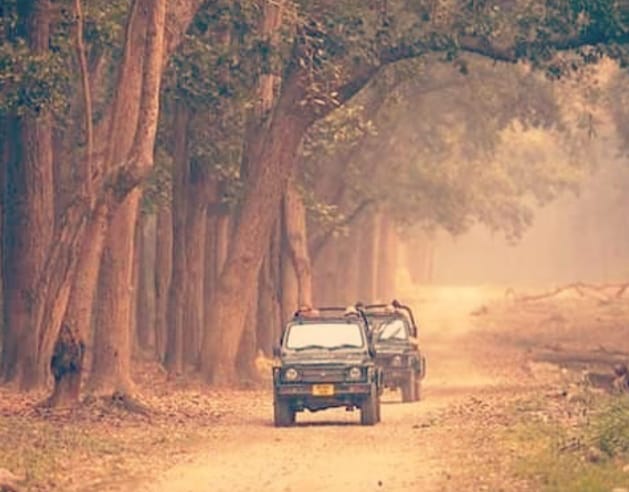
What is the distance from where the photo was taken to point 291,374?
28.1 meters

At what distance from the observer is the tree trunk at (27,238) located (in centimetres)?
3475

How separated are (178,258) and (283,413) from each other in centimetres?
1294

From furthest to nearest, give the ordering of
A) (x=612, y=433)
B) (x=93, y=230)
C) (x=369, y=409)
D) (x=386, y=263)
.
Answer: (x=386, y=263) → (x=93, y=230) → (x=369, y=409) → (x=612, y=433)

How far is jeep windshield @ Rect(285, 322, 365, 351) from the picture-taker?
28812 millimetres

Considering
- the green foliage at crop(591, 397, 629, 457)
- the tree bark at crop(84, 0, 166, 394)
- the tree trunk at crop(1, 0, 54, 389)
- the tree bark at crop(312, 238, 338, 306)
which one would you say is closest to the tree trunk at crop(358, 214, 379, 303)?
the tree bark at crop(312, 238, 338, 306)

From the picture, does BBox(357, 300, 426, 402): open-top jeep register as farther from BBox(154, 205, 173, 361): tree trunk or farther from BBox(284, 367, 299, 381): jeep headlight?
BBox(154, 205, 173, 361): tree trunk

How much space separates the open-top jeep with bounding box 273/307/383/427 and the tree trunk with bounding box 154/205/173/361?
13977 mm

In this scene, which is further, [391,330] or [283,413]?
[391,330]

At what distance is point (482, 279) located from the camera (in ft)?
634

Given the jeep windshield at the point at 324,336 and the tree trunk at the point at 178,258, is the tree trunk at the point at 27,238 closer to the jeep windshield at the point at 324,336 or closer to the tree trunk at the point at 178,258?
the tree trunk at the point at 178,258

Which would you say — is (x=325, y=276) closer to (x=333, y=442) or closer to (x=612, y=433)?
(x=333, y=442)

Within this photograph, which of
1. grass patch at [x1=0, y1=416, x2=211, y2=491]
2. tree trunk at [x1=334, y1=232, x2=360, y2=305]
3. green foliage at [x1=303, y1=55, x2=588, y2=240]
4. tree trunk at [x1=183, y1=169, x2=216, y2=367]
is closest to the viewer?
grass patch at [x1=0, y1=416, x2=211, y2=491]

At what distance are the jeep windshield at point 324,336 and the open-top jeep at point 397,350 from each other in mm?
5229

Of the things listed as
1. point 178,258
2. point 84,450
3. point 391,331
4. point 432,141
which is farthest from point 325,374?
point 432,141
